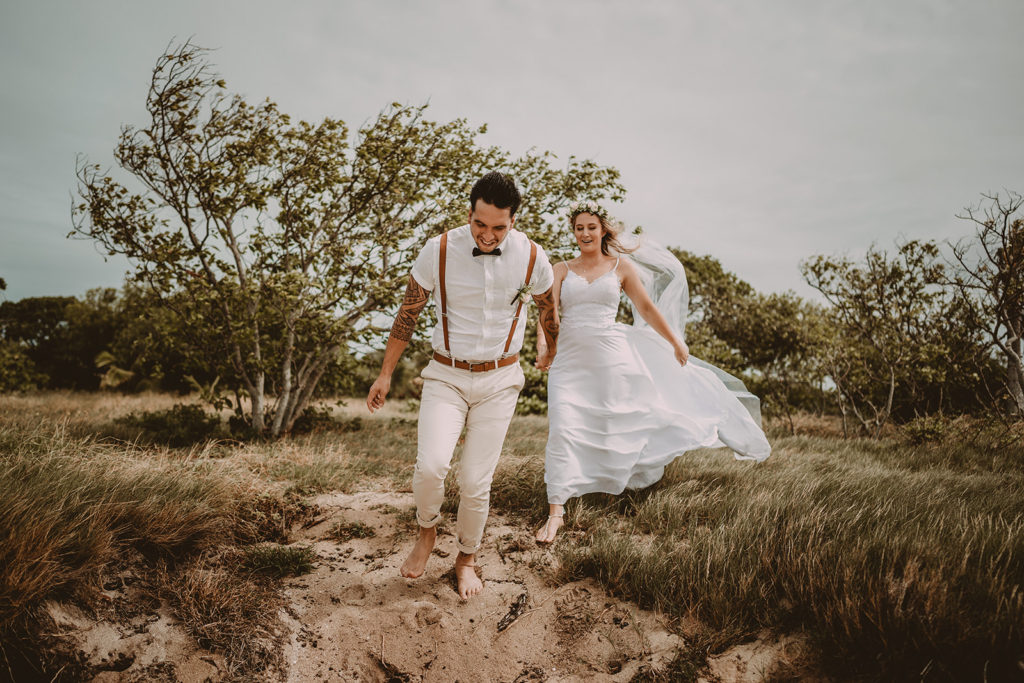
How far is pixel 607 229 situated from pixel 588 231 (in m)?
0.24

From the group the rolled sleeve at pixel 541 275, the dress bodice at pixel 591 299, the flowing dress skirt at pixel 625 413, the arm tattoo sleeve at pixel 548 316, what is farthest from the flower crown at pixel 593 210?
the rolled sleeve at pixel 541 275

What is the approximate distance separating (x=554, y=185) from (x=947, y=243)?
19.1 feet

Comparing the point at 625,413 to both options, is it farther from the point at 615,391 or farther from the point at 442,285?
the point at 442,285

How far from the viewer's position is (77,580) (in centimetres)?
306

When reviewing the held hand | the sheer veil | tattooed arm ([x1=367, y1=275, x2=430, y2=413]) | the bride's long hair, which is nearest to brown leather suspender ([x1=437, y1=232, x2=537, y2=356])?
tattooed arm ([x1=367, y1=275, x2=430, y2=413])

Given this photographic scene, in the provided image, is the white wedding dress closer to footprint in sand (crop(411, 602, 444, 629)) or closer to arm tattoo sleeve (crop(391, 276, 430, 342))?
footprint in sand (crop(411, 602, 444, 629))

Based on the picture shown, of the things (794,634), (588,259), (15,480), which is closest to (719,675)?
(794,634)

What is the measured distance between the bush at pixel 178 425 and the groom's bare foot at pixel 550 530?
5.61m

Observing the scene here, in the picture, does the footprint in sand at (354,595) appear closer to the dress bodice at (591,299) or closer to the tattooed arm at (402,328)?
the tattooed arm at (402,328)

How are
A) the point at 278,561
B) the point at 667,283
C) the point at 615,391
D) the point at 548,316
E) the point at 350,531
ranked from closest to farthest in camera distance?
the point at 278,561
the point at 548,316
the point at 350,531
the point at 615,391
the point at 667,283

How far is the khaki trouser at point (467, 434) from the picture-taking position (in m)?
3.30

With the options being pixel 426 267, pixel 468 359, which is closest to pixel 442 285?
pixel 426 267

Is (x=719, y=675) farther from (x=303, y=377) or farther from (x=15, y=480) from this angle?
(x=303, y=377)

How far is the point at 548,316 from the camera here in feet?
13.5
